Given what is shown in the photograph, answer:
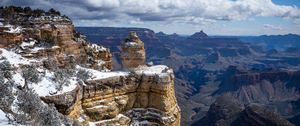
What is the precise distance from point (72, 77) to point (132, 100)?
5616 millimetres

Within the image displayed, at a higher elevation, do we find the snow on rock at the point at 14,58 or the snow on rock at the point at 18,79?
the snow on rock at the point at 14,58

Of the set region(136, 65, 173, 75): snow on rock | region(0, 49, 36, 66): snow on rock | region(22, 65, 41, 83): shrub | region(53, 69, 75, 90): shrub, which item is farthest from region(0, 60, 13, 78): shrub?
region(136, 65, 173, 75): snow on rock

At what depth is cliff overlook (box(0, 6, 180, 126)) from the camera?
1299 inches

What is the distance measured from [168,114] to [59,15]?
1332 centimetres

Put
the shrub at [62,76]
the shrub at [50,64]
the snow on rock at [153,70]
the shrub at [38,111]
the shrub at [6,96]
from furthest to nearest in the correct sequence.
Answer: the snow on rock at [153,70] → the shrub at [50,64] → the shrub at [62,76] → the shrub at [38,111] → the shrub at [6,96]

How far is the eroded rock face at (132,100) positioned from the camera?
35688mm

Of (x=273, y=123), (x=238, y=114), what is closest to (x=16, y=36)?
(x=273, y=123)

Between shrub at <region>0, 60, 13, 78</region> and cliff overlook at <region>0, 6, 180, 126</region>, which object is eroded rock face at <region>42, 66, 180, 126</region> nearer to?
cliff overlook at <region>0, 6, 180, 126</region>

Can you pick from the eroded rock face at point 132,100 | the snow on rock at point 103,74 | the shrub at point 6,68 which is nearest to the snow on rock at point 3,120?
the shrub at point 6,68

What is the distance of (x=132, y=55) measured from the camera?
42.1 metres

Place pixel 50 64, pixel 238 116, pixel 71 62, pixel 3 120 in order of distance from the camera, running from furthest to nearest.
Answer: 1. pixel 238 116
2. pixel 71 62
3. pixel 50 64
4. pixel 3 120

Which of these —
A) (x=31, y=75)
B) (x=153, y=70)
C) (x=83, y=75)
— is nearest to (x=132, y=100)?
(x=153, y=70)

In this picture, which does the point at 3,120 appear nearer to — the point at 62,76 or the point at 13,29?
the point at 62,76

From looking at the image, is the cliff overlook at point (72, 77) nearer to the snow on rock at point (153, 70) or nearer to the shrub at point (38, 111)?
the snow on rock at point (153, 70)
